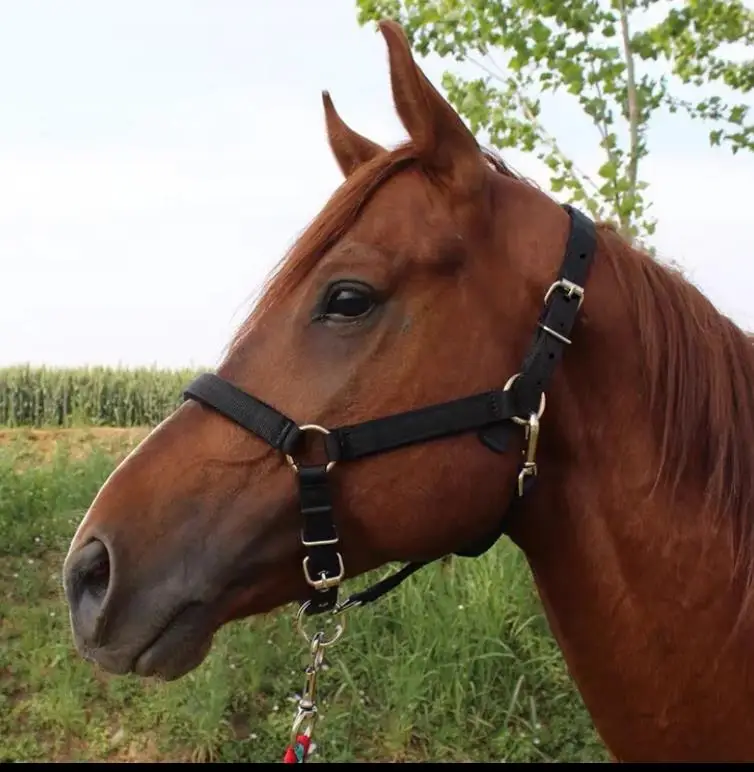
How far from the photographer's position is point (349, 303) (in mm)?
1730

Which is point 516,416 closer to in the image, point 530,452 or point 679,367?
point 530,452

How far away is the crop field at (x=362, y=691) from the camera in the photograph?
4.53 m

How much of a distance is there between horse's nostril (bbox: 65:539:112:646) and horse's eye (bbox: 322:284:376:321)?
0.68 metres

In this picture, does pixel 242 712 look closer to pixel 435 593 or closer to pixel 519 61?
pixel 435 593

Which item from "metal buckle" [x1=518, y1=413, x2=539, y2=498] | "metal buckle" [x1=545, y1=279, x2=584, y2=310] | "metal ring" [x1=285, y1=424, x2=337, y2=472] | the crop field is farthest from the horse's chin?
the crop field

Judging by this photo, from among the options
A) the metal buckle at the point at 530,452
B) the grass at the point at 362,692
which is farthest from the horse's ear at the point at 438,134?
the grass at the point at 362,692

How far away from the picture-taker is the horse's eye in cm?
173

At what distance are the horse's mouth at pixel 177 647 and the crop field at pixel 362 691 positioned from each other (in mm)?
3166

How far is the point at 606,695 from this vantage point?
183 cm

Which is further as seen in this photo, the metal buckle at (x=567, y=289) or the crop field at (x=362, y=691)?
the crop field at (x=362, y=691)

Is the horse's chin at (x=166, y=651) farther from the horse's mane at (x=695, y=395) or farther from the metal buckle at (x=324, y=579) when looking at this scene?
the horse's mane at (x=695, y=395)

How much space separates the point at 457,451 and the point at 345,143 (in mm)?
961

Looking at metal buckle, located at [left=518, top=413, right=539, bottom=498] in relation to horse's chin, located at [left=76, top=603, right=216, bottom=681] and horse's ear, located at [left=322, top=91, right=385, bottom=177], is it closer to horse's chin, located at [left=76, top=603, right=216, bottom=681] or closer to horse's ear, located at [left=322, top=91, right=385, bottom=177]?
horse's chin, located at [left=76, top=603, right=216, bottom=681]

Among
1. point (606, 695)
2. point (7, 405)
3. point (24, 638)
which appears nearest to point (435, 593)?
point (24, 638)
